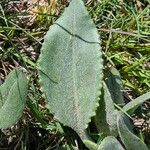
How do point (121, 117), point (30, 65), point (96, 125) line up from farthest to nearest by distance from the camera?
point (30, 65)
point (96, 125)
point (121, 117)

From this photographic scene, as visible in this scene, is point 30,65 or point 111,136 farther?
point 30,65

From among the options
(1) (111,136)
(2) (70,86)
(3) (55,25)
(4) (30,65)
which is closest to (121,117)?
(1) (111,136)

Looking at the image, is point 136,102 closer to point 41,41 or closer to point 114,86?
point 114,86

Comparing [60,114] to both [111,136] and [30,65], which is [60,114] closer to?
[111,136]

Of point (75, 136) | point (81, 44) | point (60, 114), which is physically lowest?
point (75, 136)

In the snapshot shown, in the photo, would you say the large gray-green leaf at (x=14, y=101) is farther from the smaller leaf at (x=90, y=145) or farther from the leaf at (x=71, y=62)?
the smaller leaf at (x=90, y=145)

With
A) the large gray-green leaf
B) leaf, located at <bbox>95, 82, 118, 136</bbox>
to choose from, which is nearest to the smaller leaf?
leaf, located at <bbox>95, 82, 118, 136</bbox>

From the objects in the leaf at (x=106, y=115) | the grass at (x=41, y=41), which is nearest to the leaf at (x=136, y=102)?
the leaf at (x=106, y=115)
